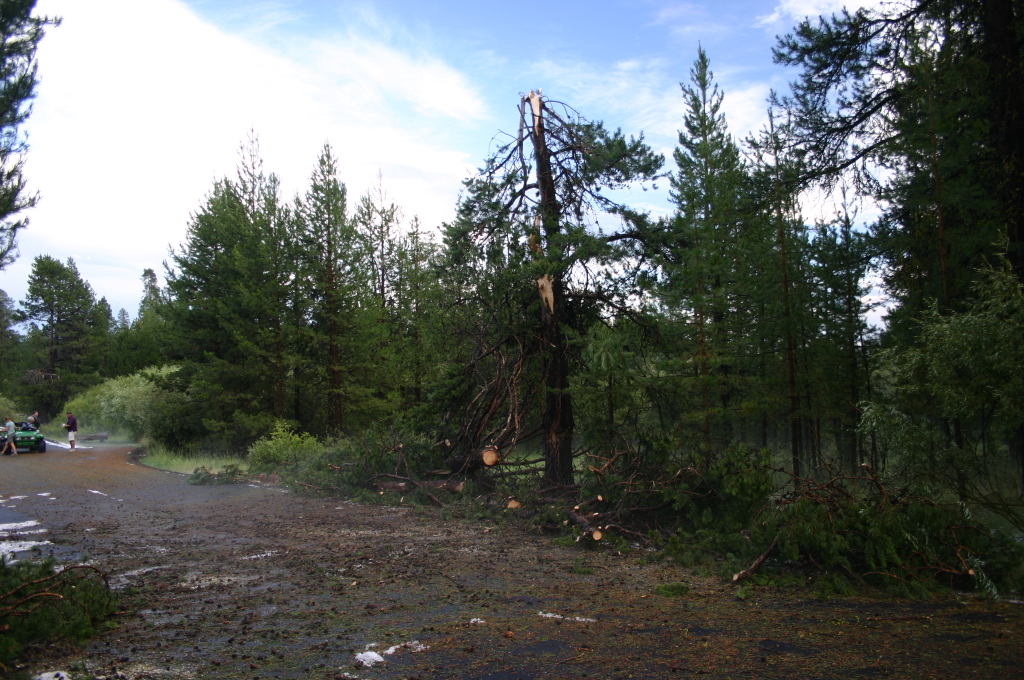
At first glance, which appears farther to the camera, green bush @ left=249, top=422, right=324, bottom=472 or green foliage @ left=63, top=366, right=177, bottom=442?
green foliage @ left=63, top=366, right=177, bottom=442

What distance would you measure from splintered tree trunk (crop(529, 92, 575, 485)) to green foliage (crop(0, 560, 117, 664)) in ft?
24.2

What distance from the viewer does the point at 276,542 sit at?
938 cm

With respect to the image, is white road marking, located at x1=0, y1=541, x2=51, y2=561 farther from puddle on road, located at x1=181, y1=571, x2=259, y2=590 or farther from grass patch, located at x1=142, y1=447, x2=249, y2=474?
grass patch, located at x1=142, y1=447, x2=249, y2=474

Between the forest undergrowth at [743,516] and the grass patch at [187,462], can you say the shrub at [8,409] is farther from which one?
the forest undergrowth at [743,516]

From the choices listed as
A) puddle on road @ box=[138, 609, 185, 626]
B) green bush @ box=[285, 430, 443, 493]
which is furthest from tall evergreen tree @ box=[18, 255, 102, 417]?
puddle on road @ box=[138, 609, 185, 626]

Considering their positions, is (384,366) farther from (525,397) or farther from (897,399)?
(897,399)

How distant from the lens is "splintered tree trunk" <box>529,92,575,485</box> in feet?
39.2

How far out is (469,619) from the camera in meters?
5.89

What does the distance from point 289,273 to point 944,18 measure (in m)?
20.3

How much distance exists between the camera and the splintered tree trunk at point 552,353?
12.0 m

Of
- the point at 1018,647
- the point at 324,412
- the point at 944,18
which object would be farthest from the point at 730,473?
the point at 324,412

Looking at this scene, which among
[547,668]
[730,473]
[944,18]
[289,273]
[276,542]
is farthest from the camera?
[289,273]

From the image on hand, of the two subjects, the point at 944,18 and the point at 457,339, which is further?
the point at 457,339

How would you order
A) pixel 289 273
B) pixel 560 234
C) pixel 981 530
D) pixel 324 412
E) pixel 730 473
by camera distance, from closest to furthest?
pixel 981 530
pixel 730 473
pixel 560 234
pixel 289 273
pixel 324 412
